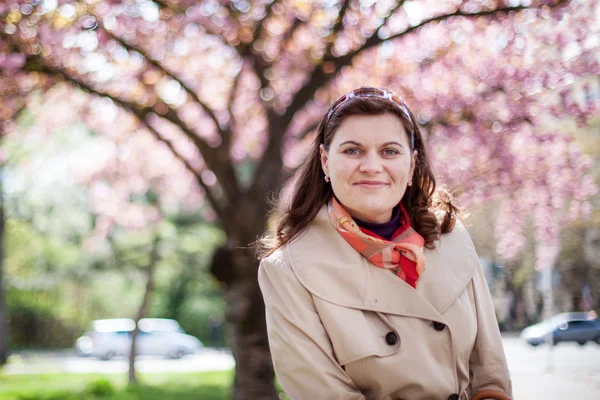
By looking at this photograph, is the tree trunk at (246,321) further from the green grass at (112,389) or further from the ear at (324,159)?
the ear at (324,159)

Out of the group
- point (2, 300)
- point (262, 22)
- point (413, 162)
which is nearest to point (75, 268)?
point (2, 300)

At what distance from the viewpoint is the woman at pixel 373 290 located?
1.81 meters

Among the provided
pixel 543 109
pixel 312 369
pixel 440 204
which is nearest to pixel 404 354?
pixel 312 369

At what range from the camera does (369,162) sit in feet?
6.23

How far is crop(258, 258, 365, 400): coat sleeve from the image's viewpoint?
1.75 meters

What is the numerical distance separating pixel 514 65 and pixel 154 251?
705 cm

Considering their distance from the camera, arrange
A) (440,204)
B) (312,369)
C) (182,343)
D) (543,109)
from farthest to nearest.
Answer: (182,343)
(543,109)
(440,204)
(312,369)

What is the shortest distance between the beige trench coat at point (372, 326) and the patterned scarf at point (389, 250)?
0.03m

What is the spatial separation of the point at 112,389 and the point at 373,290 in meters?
6.92

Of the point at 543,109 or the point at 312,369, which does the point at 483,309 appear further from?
the point at 543,109

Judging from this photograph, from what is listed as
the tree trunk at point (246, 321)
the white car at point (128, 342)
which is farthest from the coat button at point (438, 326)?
the white car at point (128, 342)

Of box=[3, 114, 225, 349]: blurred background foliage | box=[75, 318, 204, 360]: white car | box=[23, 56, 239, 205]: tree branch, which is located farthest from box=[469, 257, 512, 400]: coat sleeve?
box=[75, 318, 204, 360]: white car

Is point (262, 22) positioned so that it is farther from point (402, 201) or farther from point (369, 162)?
point (369, 162)

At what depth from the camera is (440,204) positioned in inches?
88.0
